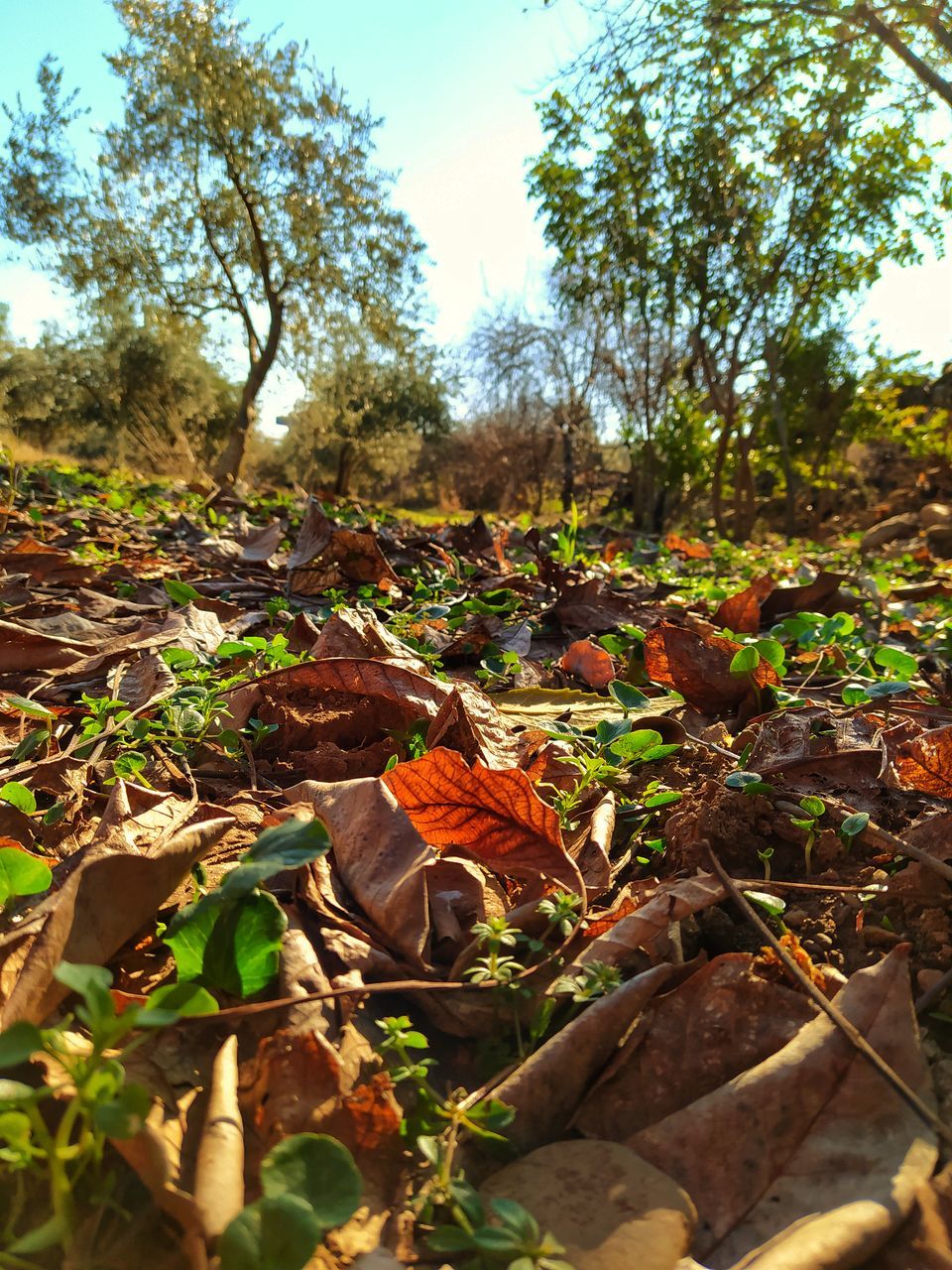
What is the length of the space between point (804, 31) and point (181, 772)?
12326mm

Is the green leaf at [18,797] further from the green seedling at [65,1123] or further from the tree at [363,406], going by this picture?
the tree at [363,406]

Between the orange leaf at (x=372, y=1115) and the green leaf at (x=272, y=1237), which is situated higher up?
the green leaf at (x=272, y=1237)

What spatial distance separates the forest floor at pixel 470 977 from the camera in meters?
0.63

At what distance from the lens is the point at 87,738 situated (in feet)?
4.91

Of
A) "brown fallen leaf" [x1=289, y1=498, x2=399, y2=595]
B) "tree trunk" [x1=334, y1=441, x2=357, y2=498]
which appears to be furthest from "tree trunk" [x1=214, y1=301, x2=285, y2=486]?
"brown fallen leaf" [x1=289, y1=498, x2=399, y2=595]

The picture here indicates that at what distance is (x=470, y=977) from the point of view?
90 cm

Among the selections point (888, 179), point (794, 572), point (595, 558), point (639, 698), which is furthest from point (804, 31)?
point (639, 698)

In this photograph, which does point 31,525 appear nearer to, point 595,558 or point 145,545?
point 145,545

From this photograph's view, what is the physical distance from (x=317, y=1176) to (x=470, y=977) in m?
0.31

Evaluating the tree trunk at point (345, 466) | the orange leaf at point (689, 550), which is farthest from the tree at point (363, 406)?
the orange leaf at point (689, 550)

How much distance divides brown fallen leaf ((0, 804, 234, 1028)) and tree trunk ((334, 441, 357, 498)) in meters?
27.1

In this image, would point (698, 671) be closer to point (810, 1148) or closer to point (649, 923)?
point (649, 923)

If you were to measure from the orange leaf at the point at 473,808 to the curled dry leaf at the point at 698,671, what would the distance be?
80cm

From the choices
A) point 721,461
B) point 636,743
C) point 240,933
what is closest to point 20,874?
point 240,933
